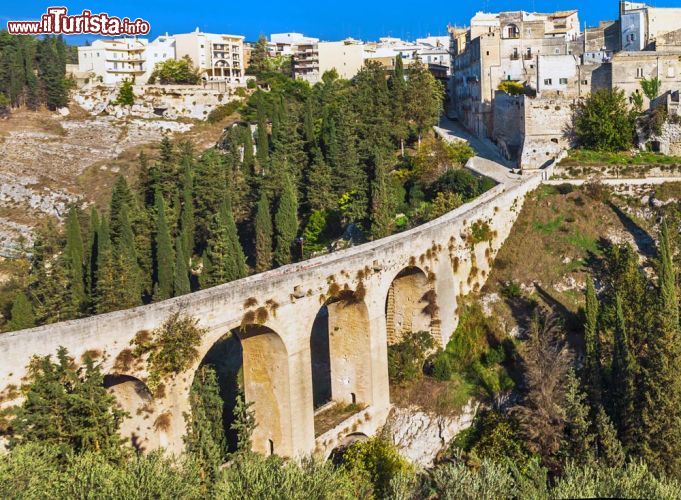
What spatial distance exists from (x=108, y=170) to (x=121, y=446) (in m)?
48.5

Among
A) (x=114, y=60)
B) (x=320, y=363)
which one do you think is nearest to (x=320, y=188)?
(x=320, y=363)

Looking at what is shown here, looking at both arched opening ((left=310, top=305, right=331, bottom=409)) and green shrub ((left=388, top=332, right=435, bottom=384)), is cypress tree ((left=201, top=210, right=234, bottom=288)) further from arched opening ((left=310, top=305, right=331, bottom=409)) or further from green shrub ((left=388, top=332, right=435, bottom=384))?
green shrub ((left=388, top=332, right=435, bottom=384))

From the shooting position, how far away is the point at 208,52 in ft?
269

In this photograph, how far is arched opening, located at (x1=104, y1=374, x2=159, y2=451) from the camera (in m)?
18.9

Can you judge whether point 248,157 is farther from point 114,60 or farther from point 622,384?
point 114,60

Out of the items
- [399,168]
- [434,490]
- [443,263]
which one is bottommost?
[434,490]

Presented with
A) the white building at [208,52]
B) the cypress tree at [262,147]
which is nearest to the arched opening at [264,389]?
the cypress tree at [262,147]

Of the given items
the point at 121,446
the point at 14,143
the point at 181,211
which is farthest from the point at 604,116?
the point at 14,143

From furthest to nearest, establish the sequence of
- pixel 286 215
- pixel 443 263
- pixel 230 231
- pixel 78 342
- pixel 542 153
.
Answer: pixel 542 153
pixel 286 215
pixel 230 231
pixel 443 263
pixel 78 342

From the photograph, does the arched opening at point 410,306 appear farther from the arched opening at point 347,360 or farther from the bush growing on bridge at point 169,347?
the bush growing on bridge at point 169,347

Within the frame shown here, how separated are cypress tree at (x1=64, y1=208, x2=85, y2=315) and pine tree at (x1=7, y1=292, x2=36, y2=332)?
6.91 feet

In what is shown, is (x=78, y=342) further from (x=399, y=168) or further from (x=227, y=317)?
(x=399, y=168)

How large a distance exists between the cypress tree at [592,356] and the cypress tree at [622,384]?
20.1 inches

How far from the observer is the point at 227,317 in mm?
20188
